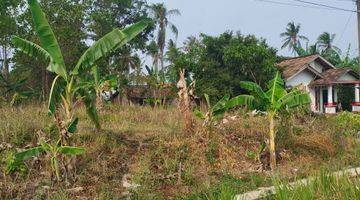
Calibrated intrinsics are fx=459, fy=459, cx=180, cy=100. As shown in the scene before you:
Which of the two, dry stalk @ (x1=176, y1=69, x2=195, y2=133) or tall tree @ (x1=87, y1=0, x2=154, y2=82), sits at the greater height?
tall tree @ (x1=87, y1=0, x2=154, y2=82)

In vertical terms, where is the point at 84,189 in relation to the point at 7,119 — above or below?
below

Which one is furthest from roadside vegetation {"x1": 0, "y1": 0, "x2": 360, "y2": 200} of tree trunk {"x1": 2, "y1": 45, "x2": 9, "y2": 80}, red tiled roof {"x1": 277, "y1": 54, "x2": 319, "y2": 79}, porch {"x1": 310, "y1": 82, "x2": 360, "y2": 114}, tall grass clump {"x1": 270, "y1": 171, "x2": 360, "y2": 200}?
porch {"x1": 310, "y1": 82, "x2": 360, "y2": 114}

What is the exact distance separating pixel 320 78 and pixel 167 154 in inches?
1020

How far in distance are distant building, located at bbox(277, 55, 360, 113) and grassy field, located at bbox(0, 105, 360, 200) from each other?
17791 millimetres

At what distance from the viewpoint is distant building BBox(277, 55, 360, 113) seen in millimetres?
32438

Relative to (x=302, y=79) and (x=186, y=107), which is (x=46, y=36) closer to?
(x=186, y=107)

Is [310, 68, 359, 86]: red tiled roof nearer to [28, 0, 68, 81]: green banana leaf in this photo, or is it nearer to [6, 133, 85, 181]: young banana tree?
[28, 0, 68, 81]: green banana leaf

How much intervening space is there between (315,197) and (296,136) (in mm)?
8306

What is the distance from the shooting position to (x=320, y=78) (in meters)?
34.0

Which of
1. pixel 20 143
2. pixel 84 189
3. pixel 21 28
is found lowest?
pixel 84 189

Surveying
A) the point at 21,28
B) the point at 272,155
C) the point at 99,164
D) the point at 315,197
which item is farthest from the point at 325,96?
the point at 315,197

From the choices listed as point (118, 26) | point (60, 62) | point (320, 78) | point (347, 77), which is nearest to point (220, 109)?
point (60, 62)

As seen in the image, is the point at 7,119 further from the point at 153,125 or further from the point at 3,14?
the point at 3,14

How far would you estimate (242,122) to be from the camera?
44.5 ft
